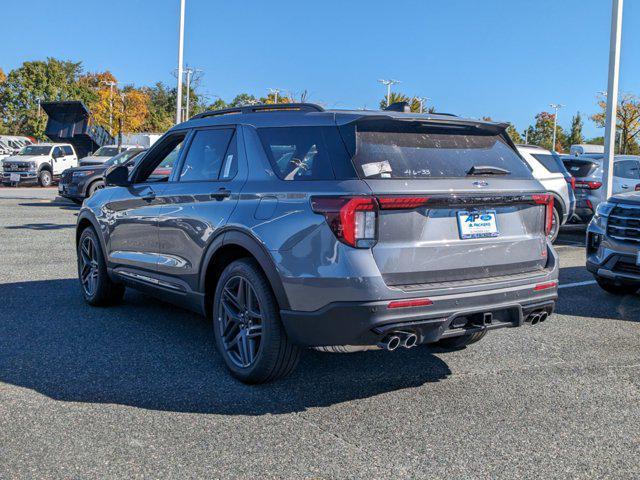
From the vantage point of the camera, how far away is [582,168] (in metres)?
14.4

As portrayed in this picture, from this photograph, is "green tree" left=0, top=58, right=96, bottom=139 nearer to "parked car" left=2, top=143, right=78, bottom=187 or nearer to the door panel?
"parked car" left=2, top=143, right=78, bottom=187

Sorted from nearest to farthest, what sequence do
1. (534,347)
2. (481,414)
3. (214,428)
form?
(214,428) → (481,414) → (534,347)

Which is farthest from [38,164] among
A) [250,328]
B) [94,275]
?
[250,328]

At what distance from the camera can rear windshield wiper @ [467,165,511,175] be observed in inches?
172

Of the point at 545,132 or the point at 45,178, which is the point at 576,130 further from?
the point at 45,178

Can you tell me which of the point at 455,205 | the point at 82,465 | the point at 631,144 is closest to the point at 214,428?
the point at 82,465

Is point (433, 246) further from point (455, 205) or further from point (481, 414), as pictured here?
point (481, 414)

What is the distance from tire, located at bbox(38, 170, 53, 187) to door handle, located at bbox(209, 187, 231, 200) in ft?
90.2

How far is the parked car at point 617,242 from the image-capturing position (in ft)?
22.7

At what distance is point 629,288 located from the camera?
797 centimetres

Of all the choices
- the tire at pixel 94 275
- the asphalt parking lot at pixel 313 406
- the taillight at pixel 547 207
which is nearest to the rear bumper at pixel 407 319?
the asphalt parking lot at pixel 313 406

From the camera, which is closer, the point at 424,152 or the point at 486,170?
the point at 424,152

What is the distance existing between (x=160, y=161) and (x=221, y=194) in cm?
154

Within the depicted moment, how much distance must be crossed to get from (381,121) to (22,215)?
1436 centimetres
